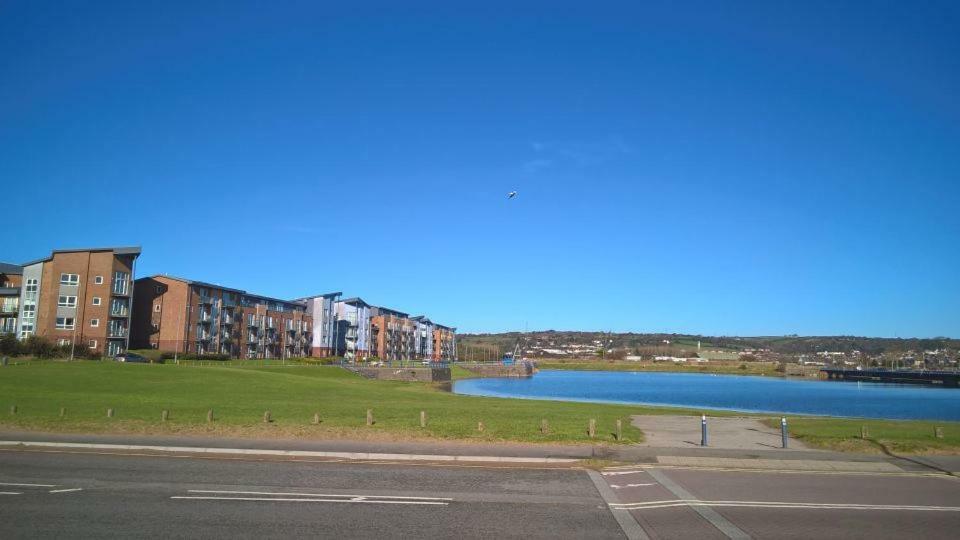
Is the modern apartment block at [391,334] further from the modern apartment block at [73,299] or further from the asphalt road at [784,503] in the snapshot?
the asphalt road at [784,503]

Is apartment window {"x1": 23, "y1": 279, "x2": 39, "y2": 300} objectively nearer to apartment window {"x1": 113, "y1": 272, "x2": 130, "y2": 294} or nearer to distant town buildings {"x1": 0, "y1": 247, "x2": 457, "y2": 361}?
distant town buildings {"x1": 0, "y1": 247, "x2": 457, "y2": 361}

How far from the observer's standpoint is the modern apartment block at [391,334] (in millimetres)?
168250

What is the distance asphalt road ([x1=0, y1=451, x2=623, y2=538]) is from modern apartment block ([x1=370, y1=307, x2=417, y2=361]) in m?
144

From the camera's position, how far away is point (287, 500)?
1337 centimetres

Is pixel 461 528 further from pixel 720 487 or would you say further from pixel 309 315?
pixel 309 315

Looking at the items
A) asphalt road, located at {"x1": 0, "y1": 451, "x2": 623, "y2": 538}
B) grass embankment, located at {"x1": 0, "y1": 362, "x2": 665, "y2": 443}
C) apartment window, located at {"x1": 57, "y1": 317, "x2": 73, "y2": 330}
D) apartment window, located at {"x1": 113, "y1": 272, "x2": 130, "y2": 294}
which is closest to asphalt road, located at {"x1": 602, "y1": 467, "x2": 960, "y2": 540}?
asphalt road, located at {"x1": 0, "y1": 451, "x2": 623, "y2": 538}

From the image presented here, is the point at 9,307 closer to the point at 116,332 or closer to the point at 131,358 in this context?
the point at 116,332

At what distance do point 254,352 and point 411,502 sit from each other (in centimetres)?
11683

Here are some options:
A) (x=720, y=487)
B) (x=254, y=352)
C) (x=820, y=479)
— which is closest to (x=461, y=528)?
(x=720, y=487)

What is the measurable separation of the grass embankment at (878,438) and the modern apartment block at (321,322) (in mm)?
122992

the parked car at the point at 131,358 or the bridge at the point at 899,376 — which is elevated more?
the parked car at the point at 131,358

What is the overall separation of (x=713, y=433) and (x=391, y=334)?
152 m

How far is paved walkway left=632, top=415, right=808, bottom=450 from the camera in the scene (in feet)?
76.7

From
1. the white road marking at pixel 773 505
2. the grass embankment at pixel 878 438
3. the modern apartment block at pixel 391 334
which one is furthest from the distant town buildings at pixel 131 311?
the white road marking at pixel 773 505
